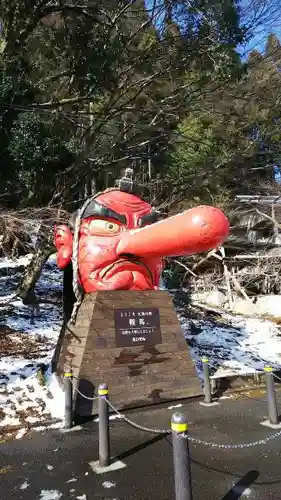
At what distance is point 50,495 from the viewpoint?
129 inches

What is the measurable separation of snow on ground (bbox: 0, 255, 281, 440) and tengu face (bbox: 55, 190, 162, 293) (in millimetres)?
1634

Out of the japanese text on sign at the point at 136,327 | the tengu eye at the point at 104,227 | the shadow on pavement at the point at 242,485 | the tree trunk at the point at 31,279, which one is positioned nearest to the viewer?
the shadow on pavement at the point at 242,485

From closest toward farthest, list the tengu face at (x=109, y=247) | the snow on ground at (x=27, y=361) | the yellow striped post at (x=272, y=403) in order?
the yellow striped post at (x=272, y=403) < the snow on ground at (x=27, y=361) < the tengu face at (x=109, y=247)

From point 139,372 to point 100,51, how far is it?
21.4 ft

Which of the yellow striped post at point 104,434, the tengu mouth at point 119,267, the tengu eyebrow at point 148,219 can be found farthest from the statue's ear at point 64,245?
the yellow striped post at point 104,434

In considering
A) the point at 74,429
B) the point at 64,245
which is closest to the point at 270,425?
the point at 74,429

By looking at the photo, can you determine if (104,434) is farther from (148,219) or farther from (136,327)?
(148,219)

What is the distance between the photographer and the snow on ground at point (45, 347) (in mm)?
5445

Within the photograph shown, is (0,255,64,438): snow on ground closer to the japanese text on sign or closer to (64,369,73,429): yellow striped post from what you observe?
(64,369,73,429): yellow striped post

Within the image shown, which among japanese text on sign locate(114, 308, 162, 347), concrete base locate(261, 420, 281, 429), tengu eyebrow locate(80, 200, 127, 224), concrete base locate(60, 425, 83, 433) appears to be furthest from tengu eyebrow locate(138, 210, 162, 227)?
concrete base locate(261, 420, 281, 429)

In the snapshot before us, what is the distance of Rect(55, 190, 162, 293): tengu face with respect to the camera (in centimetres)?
591

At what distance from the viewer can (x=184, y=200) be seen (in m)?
12.6

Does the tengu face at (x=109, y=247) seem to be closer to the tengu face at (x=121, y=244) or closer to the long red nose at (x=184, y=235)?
the tengu face at (x=121, y=244)

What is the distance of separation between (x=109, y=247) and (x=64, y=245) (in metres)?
0.82
